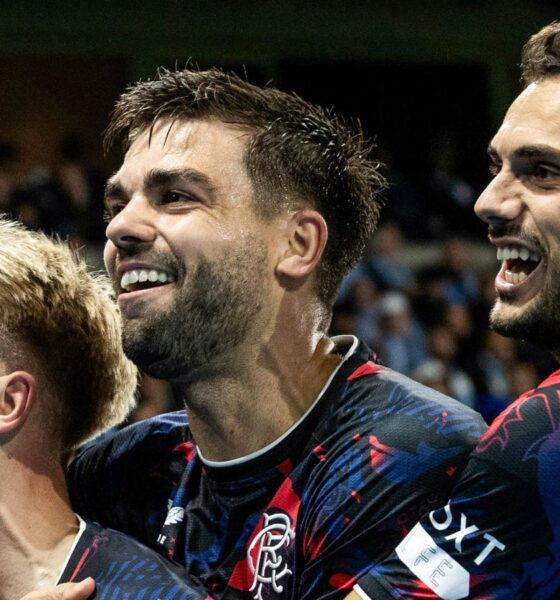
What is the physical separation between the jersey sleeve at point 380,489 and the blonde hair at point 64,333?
616 millimetres

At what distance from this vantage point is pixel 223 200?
96.0 inches

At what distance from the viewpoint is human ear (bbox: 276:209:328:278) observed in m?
2.51

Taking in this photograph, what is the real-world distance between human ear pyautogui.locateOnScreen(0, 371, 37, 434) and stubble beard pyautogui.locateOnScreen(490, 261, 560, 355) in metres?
1.04

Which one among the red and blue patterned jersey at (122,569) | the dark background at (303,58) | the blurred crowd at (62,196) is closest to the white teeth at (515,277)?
the red and blue patterned jersey at (122,569)

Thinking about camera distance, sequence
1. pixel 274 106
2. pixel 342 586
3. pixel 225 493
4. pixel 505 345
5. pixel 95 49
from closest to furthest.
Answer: pixel 342 586 < pixel 225 493 < pixel 274 106 < pixel 505 345 < pixel 95 49

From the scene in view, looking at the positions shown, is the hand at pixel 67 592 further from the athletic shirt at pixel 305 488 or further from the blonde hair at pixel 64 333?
the blonde hair at pixel 64 333

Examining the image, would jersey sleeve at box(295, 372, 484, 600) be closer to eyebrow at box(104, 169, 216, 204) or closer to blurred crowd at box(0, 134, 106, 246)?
eyebrow at box(104, 169, 216, 204)

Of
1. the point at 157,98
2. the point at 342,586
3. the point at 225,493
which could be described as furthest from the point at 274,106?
the point at 342,586

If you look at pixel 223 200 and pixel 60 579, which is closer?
pixel 60 579

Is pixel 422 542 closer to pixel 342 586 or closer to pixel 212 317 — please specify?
pixel 342 586

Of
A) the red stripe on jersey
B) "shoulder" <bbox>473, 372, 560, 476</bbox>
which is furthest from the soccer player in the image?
"shoulder" <bbox>473, 372, 560, 476</bbox>

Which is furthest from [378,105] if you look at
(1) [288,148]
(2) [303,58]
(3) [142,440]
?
(3) [142,440]

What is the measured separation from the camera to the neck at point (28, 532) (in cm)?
230

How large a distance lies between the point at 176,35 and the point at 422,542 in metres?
9.24
